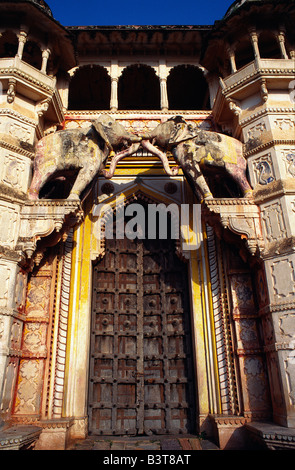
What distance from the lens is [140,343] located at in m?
7.41

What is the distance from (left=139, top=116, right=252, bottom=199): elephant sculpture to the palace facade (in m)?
0.05

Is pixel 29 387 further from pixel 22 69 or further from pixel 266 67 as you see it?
pixel 266 67

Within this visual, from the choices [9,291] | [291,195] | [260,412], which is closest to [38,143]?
[9,291]

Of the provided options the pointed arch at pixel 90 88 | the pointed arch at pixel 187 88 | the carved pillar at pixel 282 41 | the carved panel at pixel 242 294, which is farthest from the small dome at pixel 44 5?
the carved panel at pixel 242 294

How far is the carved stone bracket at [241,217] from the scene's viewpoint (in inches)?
253

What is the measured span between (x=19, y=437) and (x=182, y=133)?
5.78 m

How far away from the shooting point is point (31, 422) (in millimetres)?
6078

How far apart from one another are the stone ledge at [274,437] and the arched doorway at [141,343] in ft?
5.72

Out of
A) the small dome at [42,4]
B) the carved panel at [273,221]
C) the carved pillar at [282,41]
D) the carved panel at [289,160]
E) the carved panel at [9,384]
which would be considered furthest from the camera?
the carved pillar at [282,41]

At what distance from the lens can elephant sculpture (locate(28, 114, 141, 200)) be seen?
6875 mm

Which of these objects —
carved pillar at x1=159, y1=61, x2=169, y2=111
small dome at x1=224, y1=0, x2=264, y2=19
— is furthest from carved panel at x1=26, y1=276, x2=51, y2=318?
small dome at x1=224, y1=0, x2=264, y2=19

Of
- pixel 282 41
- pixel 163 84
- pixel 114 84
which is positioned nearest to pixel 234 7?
pixel 282 41

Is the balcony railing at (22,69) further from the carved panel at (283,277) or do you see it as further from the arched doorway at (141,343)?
the carved panel at (283,277)

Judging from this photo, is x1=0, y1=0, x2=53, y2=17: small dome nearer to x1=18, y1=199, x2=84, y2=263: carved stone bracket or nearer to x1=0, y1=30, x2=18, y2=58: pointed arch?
x1=0, y1=30, x2=18, y2=58: pointed arch
